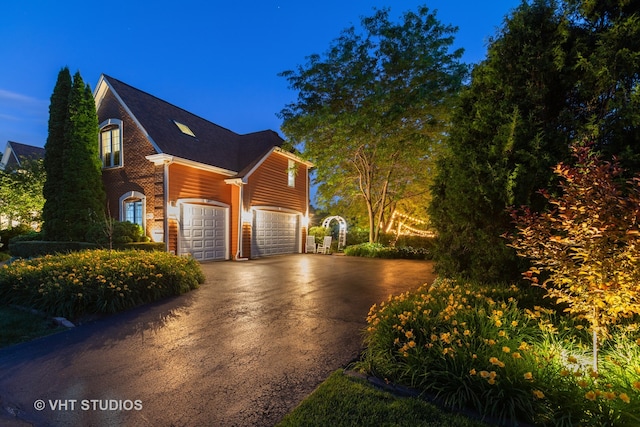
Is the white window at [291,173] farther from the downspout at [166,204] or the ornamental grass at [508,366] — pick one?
the ornamental grass at [508,366]

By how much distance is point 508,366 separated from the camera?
8.41ft

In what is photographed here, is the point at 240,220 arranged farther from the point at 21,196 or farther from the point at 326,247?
the point at 21,196

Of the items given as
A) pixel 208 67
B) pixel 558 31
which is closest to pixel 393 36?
pixel 558 31

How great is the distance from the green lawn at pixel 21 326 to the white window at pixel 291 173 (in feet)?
42.3

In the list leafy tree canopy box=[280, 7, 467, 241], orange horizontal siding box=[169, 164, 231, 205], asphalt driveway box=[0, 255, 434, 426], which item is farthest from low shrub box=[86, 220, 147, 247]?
leafy tree canopy box=[280, 7, 467, 241]

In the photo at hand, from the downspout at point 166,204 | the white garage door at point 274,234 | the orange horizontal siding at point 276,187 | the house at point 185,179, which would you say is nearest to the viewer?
the downspout at point 166,204

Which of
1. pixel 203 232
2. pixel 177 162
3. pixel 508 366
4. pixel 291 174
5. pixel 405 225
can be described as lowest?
pixel 508 366

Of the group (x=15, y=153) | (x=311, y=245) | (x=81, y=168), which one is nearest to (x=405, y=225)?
(x=311, y=245)

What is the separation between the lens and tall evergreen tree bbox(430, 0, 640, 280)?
4.16m

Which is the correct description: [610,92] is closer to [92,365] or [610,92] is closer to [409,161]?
[92,365]

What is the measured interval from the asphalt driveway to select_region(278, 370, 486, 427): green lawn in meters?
0.23

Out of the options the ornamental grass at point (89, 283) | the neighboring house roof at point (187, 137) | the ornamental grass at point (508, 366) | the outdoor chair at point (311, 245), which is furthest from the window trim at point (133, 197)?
the ornamental grass at point (508, 366)

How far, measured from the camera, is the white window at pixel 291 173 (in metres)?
16.9

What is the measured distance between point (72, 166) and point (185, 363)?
12.0 m
